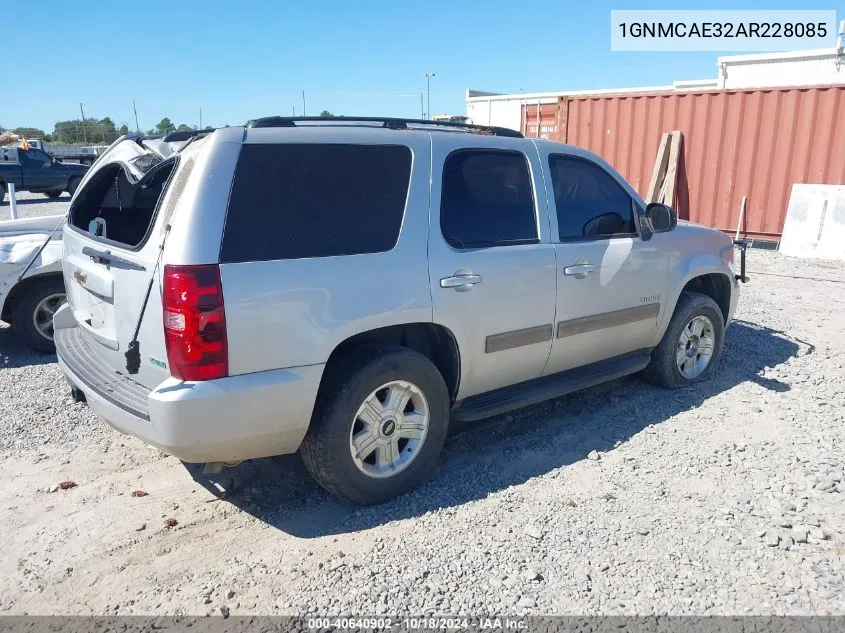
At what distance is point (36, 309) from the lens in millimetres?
5660

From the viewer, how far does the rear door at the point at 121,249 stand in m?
2.94

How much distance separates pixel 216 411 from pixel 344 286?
0.80 meters

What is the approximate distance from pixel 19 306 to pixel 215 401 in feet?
12.4

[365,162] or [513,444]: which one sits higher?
[365,162]

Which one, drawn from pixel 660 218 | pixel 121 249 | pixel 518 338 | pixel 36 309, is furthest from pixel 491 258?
pixel 36 309

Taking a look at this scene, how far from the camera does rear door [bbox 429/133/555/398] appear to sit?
356cm

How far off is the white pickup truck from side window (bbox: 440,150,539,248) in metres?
3.67

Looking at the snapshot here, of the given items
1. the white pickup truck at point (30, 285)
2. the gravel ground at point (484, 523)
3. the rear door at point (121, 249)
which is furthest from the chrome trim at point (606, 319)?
the white pickup truck at point (30, 285)

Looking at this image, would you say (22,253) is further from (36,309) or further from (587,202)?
(587,202)

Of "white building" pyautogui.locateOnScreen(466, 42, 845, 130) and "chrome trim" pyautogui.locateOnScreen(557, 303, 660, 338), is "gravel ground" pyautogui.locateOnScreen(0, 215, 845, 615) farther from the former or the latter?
"white building" pyautogui.locateOnScreen(466, 42, 845, 130)

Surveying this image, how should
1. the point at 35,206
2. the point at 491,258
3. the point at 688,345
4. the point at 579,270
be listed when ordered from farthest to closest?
the point at 35,206 < the point at 688,345 < the point at 579,270 < the point at 491,258

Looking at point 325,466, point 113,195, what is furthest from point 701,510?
point 113,195

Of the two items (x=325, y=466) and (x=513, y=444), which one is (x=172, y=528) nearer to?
(x=325, y=466)

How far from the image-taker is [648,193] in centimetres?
1219
